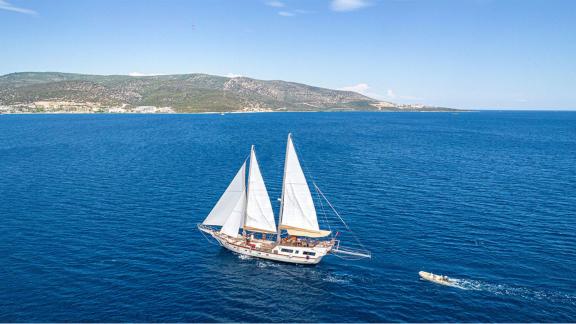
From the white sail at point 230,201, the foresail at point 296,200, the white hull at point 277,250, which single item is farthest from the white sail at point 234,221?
the foresail at point 296,200

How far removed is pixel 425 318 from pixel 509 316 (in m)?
9.78

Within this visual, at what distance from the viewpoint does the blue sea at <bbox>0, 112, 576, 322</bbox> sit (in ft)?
148

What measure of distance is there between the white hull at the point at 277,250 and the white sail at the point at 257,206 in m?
2.49

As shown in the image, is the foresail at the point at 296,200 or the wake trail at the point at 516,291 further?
the foresail at the point at 296,200

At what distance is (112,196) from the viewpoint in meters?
87.9

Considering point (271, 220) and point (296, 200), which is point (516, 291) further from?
point (271, 220)

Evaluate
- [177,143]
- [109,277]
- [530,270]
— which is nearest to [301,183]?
[109,277]

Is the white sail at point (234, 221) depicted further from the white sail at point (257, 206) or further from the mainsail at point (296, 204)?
the mainsail at point (296, 204)

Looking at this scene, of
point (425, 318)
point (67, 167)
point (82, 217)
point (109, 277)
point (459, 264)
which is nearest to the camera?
point (425, 318)

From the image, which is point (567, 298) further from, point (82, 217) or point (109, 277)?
point (82, 217)

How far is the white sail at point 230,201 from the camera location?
6084 cm

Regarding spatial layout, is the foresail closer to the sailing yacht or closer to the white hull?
the sailing yacht

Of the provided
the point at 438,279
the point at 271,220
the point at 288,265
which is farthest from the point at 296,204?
the point at 438,279

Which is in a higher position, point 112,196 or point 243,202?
point 243,202
